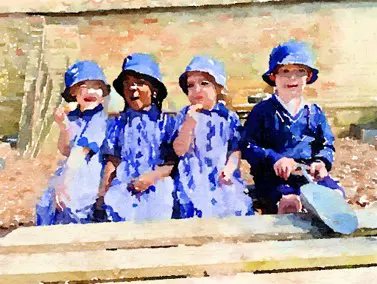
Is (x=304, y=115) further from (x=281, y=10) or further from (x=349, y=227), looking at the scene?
(x=281, y=10)

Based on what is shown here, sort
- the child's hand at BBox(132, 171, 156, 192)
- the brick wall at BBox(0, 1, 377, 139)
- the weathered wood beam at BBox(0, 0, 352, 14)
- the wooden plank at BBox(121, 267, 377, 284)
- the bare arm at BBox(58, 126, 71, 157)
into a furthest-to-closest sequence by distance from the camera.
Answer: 1. the weathered wood beam at BBox(0, 0, 352, 14)
2. the brick wall at BBox(0, 1, 377, 139)
3. the bare arm at BBox(58, 126, 71, 157)
4. the child's hand at BBox(132, 171, 156, 192)
5. the wooden plank at BBox(121, 267, 377, 284)

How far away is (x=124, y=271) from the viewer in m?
1.19

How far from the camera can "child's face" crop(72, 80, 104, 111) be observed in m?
1.89

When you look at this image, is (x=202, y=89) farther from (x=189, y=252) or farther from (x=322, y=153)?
(x=189, y=252)

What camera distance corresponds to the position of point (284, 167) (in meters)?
1.72

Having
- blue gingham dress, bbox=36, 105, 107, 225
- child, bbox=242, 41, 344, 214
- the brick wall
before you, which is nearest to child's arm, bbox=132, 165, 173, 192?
blue gingham dress, bbox=36, 105, 107, 225

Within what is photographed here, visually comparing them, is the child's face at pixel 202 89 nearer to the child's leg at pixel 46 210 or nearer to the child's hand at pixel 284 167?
the child's hand at pixel 284 167

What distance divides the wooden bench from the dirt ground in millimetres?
523

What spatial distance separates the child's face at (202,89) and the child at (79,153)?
0.28m

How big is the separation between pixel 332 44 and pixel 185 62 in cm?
76

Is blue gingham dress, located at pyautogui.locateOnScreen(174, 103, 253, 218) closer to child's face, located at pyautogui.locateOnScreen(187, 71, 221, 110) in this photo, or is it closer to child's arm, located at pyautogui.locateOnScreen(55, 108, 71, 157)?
child's face, located at pyautogui.locateOnScreen(187, 71, 221, 110)

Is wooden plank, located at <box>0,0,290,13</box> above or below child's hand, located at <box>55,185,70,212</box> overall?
above

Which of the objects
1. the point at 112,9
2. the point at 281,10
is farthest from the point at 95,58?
the point at 281,10

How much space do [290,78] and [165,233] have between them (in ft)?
2.46
